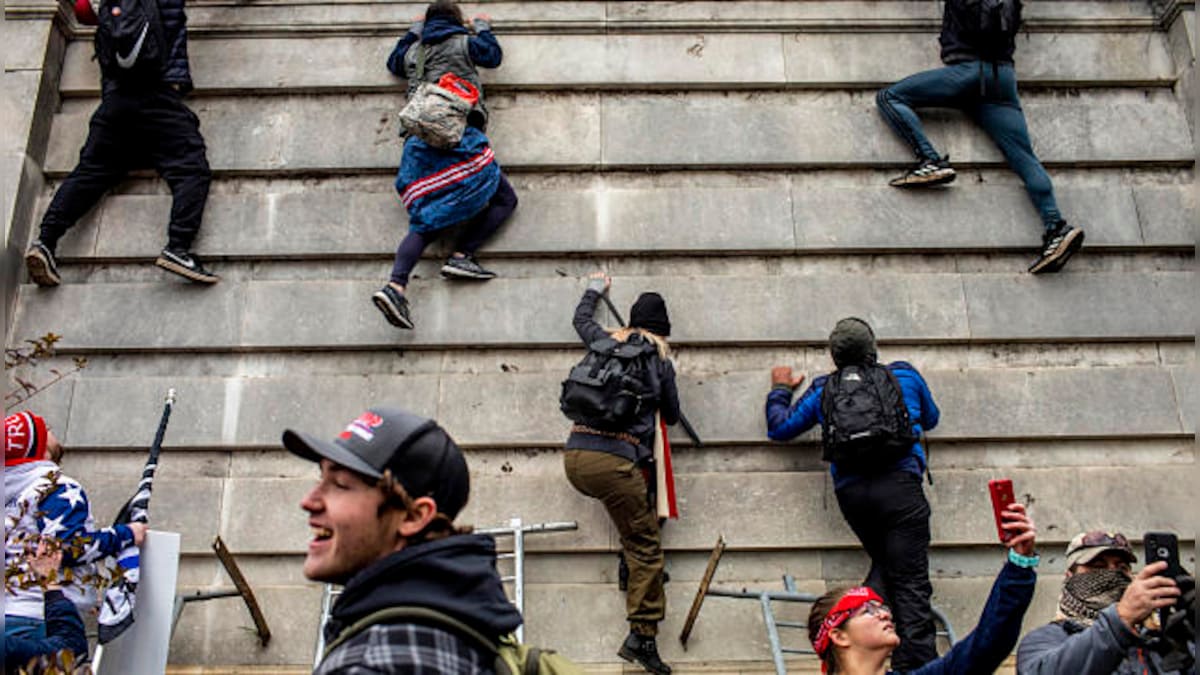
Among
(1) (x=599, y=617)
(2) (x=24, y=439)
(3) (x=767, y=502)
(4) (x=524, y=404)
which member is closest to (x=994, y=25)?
(3) (x=767, y=502)

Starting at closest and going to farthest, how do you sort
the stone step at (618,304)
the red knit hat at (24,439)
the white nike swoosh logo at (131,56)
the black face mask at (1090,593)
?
the black face mask at (1090,593) → the red knit hat at (24,439) → the stone step at (618,304) → the white nike swoosh logo at (131,56)

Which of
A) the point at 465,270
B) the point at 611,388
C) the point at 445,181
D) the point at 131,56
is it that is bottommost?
the point at 611,388

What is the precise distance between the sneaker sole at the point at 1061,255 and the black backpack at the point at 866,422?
7.24 ft

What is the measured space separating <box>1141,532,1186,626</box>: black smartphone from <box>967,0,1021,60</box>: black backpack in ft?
19.2

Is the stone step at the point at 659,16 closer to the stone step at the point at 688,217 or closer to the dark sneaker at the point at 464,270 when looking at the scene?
the stone step at the point at 688,217

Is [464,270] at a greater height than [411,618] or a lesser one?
greater

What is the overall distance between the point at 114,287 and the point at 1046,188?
762 cm

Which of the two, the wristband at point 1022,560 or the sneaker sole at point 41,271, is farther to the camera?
the sneaker sole at point 41,271

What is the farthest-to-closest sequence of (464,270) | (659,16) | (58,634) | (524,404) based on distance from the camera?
(659,16)
(464,270)
(524,404)
(58,634)

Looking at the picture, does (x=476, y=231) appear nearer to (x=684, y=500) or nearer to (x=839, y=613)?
(x=684, y=500)

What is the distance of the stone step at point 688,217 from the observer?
8594 mm

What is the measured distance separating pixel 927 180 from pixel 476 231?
3753 millimetres

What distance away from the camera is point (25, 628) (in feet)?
17.5

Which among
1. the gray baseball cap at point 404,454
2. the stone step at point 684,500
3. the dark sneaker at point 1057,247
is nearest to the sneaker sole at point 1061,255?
the dark sneaker at point 1057,247
